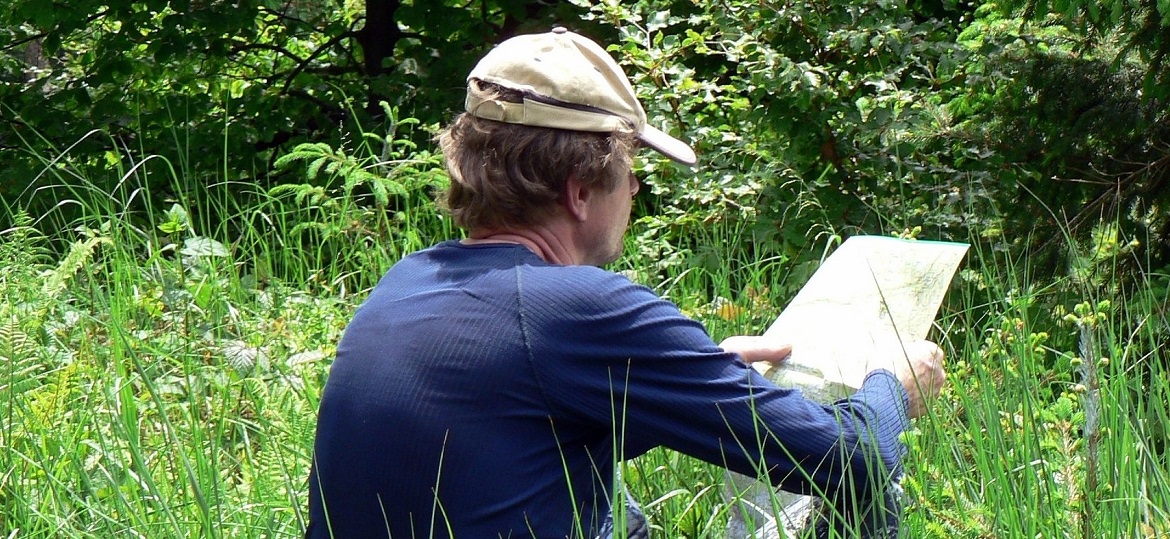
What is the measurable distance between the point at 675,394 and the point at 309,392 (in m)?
1.22

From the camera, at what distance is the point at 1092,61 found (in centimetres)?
A: 352

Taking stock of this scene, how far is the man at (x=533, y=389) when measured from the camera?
175 cm

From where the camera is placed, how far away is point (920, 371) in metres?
2.02

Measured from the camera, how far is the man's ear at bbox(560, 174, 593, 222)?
1.95 m

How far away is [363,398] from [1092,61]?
2.53 meters

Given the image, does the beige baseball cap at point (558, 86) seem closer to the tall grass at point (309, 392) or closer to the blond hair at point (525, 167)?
the blond hair at point (525, 167)

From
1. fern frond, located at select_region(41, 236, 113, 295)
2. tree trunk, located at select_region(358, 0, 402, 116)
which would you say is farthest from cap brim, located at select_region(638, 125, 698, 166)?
tree trunk, located at select_region(358, 0, 402, 116)

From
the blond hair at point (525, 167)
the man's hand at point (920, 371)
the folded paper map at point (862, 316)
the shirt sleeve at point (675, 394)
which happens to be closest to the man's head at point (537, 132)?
the blond hair at point (525, 167)

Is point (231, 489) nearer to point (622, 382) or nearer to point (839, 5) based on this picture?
point (622, 382)

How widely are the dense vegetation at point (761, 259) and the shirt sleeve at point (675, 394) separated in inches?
5.2

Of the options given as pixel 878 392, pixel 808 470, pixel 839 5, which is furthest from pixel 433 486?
pixel 839 5

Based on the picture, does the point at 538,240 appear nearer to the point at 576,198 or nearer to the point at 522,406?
the point at 576,198

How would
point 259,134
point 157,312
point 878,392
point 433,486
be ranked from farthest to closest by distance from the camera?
point 259,134 < point 157,312 < point 878,392 < point 433,486

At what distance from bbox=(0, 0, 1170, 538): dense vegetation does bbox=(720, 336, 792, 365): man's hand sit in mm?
245
